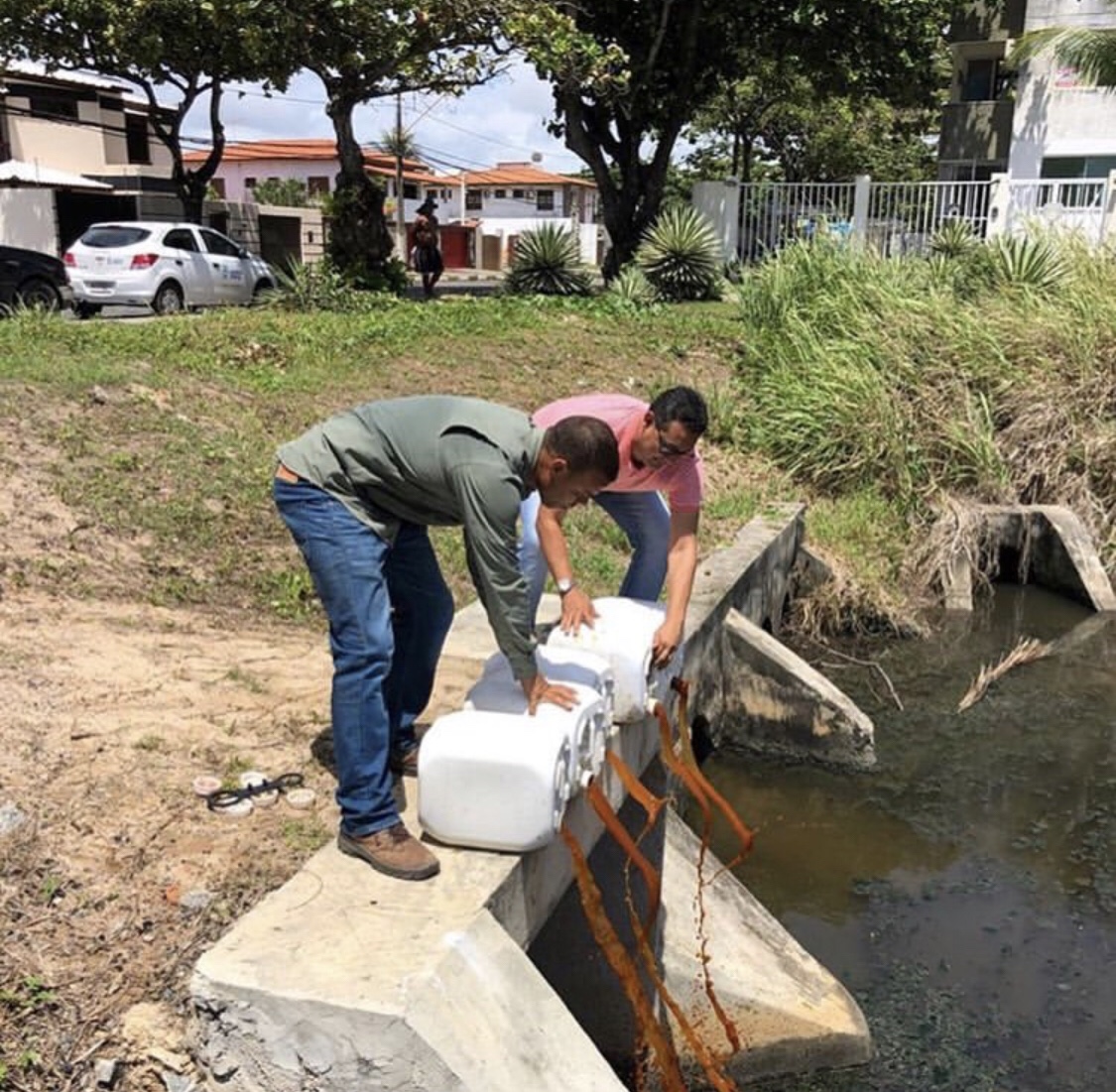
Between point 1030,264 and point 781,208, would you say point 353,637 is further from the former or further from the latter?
point 781,208

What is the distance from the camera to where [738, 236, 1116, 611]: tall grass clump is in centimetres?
1059

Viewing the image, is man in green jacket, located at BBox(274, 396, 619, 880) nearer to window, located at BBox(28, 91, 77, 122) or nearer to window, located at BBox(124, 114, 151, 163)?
window, located at BBox(28, 91, 77, 122)

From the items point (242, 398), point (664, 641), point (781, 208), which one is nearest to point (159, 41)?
point (781, 208)

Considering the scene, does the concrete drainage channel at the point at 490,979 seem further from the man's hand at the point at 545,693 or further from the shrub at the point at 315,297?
the shrub at the point at 315,297

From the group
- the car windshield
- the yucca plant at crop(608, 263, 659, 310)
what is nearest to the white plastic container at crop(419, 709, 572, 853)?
the yucca plant at crop(608, 263, 659, 310)

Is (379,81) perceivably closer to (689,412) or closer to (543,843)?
(689,412)

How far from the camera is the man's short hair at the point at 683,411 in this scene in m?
3.98

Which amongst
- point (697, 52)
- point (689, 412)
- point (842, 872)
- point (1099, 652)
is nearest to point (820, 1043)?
point (842, 872)

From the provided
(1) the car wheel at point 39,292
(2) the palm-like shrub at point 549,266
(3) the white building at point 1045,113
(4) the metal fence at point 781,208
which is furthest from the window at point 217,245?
(3) the white building at point 1045,113

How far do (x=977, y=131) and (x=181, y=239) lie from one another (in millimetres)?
18171

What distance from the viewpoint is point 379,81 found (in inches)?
685

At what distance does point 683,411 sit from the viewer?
13.0 feet

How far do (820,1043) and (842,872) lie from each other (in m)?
1.50

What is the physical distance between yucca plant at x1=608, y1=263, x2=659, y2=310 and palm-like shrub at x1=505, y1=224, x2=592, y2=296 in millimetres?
608
